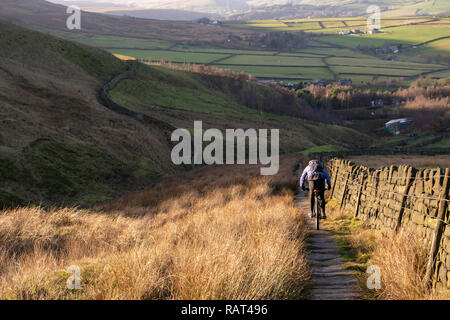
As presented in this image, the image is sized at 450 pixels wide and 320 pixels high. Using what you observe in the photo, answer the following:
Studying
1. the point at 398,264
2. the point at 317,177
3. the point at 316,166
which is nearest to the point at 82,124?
the point at 316,166

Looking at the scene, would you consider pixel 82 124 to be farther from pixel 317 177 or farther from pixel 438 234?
pixel 438 234

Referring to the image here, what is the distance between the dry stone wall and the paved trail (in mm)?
1336

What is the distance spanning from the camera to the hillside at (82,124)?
27719mm

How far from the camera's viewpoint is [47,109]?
142 ft

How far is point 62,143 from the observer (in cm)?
3350

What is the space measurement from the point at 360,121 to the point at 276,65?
51.8m

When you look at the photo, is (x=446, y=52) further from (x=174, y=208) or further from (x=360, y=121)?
(x=174, y=208)

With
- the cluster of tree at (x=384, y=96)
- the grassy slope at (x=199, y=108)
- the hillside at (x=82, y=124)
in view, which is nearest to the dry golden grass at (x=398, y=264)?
the hillside at (x=82, y=124)

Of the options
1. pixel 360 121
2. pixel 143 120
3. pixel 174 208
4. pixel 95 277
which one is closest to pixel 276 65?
pixel 360 121

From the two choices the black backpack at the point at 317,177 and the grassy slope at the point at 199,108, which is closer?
the black backpack at the point at 317,177

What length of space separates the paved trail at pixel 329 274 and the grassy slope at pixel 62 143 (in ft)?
58.3

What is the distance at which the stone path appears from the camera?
6526mm

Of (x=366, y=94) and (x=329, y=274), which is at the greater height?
(x=366, y=94)

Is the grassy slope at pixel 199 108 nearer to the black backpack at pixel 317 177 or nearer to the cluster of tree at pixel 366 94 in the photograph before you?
the cluster of tree at pixel 366 94
